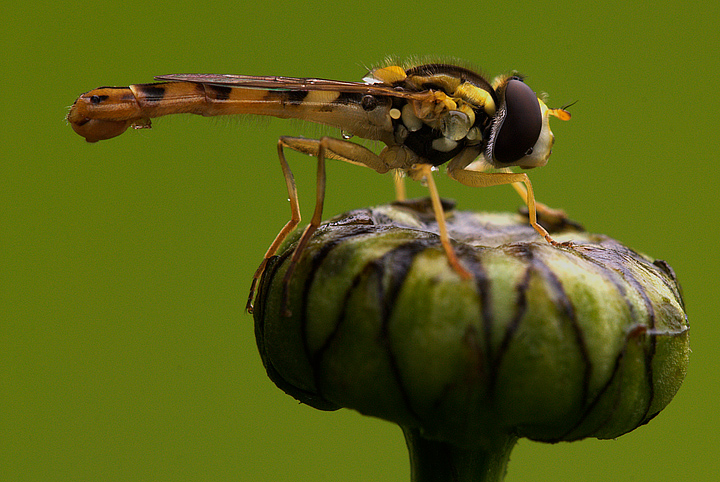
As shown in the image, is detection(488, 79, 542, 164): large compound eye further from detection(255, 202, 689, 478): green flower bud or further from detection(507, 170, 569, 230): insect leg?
detection(255, 202, 689, 478): green flower bud

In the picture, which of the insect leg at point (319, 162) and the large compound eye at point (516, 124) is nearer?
the insect leg at point (319, 162)

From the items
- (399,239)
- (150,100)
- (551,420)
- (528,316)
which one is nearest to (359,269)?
(399,239)

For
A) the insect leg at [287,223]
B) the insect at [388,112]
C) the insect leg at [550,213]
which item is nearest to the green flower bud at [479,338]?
the insect leg at [287,223]

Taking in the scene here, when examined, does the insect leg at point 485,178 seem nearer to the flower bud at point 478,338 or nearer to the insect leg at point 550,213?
the insect leg at point 550,213

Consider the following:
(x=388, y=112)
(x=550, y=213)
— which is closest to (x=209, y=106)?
(x=388, y=112)

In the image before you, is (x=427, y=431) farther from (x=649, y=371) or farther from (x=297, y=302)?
(x=649, y=371)

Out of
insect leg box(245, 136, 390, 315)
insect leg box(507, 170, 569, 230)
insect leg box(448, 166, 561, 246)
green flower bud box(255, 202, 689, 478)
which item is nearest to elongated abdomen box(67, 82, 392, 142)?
insect leg box(245, 136, 390, 315)

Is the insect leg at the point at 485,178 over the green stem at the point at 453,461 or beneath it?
over
